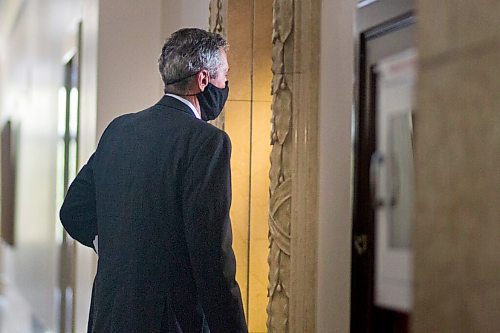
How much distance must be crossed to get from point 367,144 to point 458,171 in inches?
51.2

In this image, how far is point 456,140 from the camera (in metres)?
0.82

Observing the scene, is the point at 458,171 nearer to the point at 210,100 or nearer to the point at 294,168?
Answer: the point at 210,100

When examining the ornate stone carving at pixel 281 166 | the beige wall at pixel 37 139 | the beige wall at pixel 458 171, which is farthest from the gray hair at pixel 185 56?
the beige wall at pixel 37 139

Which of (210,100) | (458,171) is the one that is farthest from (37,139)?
(458,171)

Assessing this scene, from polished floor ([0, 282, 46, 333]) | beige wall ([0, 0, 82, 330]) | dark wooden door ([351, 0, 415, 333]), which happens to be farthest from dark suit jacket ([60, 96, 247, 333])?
polished floor ([0, 282, 46, 333])

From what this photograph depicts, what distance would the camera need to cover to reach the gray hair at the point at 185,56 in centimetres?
253

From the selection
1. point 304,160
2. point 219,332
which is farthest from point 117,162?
point 304,160

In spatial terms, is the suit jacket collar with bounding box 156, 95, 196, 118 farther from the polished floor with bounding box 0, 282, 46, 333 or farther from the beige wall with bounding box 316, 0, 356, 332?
the polished floor with bounding box 0, 282, 46, 333

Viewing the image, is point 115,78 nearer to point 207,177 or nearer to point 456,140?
point 207,177

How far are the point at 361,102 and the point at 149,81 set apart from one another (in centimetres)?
274

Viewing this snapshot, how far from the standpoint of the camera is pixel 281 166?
3072mm

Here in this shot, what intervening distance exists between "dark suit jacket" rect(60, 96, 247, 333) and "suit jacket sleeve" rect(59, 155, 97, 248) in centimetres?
11

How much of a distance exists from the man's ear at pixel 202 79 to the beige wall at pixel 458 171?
1728 millimetres

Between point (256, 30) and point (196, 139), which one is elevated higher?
point (256, 30)
